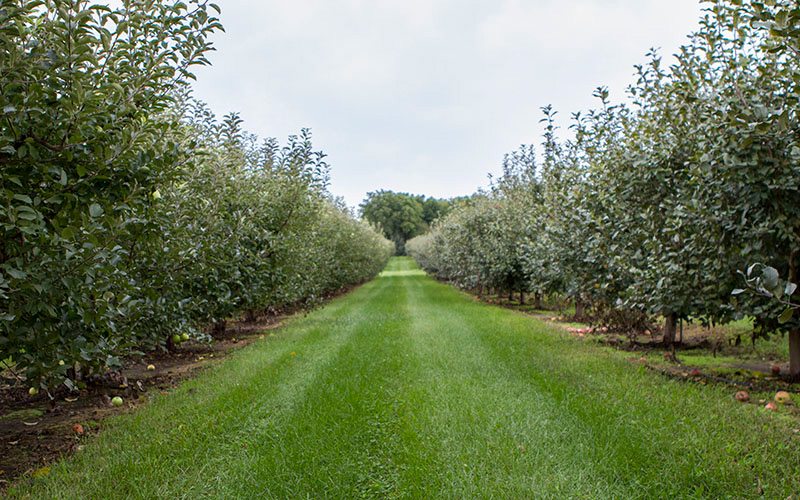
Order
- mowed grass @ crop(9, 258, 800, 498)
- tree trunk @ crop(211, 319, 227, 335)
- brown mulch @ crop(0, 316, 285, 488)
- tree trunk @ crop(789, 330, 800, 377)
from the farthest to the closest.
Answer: tree trunk @ crop(211, 319, 227, 335) < tree trunk @ crop(789, 330, 800, 377) < brown mulch @ crop(0, 316, 285, 488) < mowed grass @ crop(9, 258, 800, 498)

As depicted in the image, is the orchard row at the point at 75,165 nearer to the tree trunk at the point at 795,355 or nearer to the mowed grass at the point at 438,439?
the mowed grass at the point at 438,439

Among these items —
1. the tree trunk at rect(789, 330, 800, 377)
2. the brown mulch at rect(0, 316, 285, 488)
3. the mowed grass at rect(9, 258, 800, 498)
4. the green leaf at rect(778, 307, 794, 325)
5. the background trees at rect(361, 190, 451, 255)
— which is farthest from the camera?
the background trees at rect(361, 190, 451, 255)

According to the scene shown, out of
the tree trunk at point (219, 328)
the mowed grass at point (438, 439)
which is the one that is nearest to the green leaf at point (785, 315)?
the mowed grass at point (438, 439)

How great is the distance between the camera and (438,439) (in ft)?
13.2

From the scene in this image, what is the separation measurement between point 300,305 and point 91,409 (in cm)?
1167

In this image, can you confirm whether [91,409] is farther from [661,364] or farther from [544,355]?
[661,364]

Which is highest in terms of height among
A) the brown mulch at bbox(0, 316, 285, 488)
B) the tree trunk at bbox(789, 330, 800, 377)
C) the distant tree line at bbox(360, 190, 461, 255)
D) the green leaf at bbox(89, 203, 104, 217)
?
the distant tree line at bbox(360, 190, 461, 255)

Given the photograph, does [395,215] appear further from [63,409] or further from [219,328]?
[63,409]

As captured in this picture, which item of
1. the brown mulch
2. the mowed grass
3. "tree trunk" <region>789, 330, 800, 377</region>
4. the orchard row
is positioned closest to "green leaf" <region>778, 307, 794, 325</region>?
the mowed grass

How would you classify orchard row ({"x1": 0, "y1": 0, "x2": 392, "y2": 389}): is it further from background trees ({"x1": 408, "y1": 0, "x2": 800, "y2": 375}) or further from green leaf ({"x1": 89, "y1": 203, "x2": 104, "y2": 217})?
background trees ({"x1": 408, "y1": 0, "x2": 800, "y2": 375})

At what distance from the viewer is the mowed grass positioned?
3.26 meters

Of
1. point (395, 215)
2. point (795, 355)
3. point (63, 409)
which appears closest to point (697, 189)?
point (795, 355)

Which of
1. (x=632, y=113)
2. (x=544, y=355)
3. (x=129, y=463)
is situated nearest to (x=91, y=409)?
(x=129, y=463)

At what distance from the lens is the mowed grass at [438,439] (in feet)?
10.7
